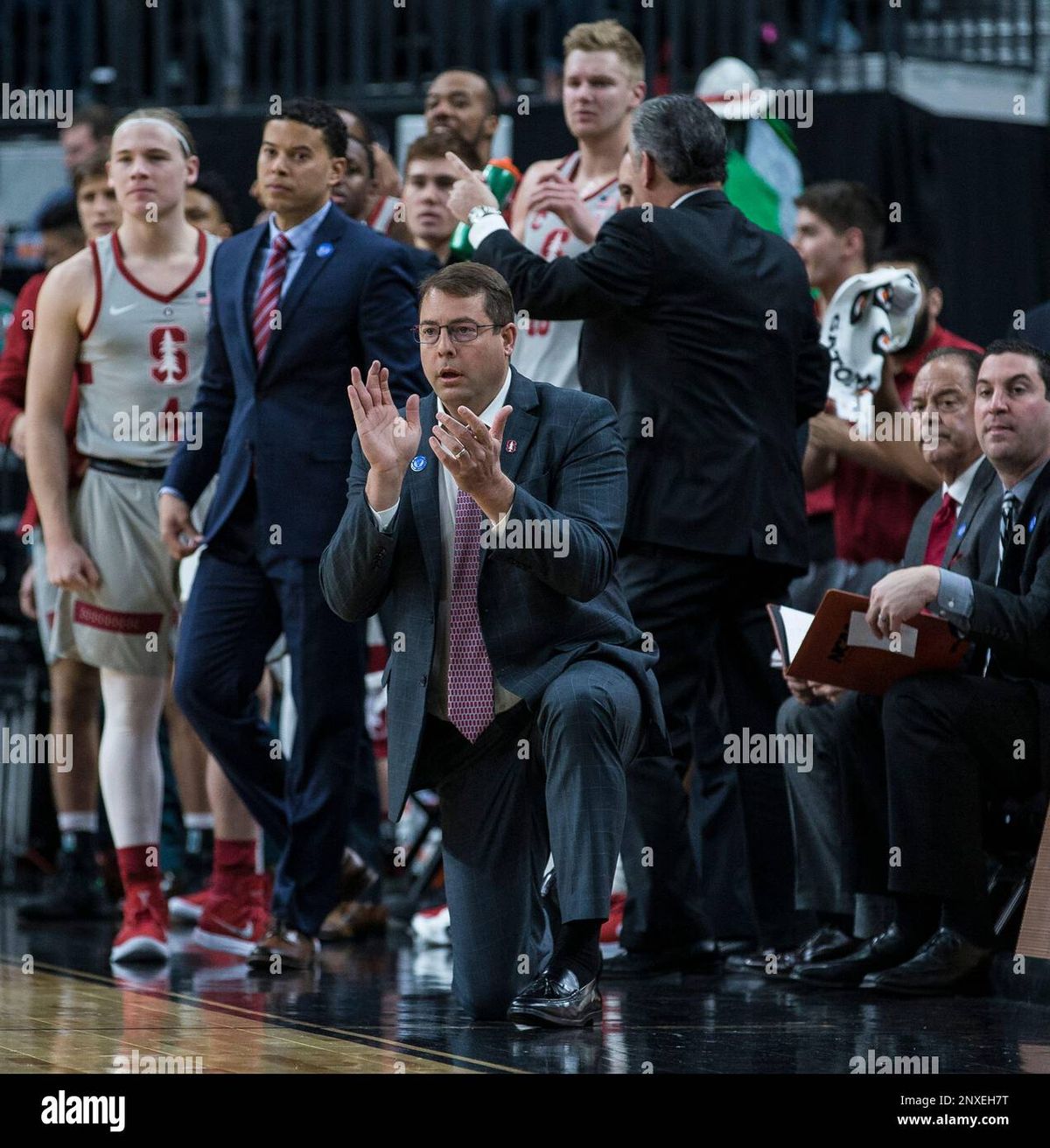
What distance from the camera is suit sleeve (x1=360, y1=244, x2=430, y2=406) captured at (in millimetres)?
5562

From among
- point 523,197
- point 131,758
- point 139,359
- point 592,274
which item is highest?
point 523,197

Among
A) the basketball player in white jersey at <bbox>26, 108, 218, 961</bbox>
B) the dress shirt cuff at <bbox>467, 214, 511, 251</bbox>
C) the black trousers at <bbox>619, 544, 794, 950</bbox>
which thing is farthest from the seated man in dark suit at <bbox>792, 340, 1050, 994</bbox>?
the basketball player in white jersey at <bbox>26, 108, 218, 961</bbox>

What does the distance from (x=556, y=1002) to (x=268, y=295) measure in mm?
2305

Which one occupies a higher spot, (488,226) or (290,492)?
(488,226)

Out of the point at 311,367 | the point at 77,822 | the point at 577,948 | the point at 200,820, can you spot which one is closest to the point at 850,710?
the point at 577,948

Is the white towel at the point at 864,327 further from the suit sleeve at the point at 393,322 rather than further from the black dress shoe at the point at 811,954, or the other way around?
the black dress shoe at the point at 811,954

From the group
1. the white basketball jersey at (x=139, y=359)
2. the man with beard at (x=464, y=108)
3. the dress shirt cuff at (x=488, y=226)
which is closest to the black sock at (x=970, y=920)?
the dress shirt cuff at (x=488, y=226)

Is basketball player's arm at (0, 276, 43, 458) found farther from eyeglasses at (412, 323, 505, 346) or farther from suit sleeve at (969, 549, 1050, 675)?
suit sleeve at (969, 549, 1050, 675)

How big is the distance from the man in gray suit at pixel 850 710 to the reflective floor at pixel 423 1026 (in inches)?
11.4

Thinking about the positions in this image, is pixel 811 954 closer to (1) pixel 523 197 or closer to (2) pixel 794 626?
(2) pixel 794 626

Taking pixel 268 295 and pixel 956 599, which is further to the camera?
pixel 268 295

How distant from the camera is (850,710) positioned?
520 cm
